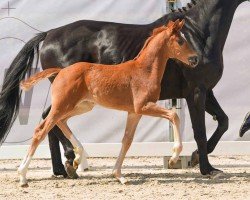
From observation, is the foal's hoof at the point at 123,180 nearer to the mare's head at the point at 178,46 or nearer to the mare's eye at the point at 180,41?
the mare's head at the point at 178,46

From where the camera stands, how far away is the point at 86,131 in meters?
9.09

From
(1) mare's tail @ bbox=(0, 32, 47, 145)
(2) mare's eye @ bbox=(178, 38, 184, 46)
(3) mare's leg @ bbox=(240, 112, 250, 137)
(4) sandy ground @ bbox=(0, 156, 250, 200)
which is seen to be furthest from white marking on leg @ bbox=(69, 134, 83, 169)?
(3) mare's leg @ bbox=(240, 112, 250, 137)

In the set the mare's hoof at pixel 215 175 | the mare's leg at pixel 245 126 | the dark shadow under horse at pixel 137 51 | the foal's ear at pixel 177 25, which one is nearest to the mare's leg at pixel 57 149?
the dark shadow under horse at pixel 137 51

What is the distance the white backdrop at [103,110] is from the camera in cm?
905

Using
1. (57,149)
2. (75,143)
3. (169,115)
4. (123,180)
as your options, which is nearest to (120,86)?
(169,115)

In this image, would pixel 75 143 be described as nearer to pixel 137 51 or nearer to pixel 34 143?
pixel 34 143

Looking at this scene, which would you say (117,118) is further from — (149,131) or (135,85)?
(135,85)

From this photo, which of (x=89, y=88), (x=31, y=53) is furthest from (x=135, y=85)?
(x=31, y=53)

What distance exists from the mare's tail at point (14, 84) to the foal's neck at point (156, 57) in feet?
4.70

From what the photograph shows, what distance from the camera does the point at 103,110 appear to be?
29.9 feet

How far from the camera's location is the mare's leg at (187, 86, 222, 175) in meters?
7.50

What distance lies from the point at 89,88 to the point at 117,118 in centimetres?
228

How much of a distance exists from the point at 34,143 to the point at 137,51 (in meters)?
1.74

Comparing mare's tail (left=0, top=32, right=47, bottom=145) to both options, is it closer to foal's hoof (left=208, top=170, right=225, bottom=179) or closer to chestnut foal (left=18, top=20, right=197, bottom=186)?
chestnut foal (left=18, top=20, right=197, bottom=186)
